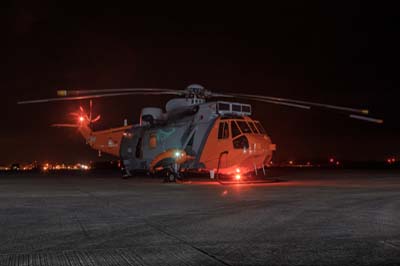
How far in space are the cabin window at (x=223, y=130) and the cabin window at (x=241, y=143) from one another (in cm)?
59

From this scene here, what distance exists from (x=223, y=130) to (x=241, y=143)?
121 centimetres

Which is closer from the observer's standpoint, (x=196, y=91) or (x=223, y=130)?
(x=223, y=130)

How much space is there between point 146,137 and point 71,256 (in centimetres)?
2168

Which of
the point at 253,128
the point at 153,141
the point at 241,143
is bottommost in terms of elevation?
the point at 241,143

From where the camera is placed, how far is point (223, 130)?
22.7m

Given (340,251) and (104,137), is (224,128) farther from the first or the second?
(340,251)

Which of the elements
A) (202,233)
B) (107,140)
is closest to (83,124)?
(107,140)

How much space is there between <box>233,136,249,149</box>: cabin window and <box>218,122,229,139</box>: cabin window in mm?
586

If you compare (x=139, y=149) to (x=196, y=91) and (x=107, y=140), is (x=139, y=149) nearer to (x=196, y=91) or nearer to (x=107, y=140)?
(x=107, y=140)

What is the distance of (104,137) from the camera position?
32719mm

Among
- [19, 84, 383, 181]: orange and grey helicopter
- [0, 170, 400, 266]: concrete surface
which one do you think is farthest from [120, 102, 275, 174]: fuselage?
[0, 170, 400, 266]: concrete surface

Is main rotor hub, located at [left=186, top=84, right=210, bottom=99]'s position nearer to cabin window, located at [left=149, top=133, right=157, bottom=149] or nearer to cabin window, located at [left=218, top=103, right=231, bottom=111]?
cabin window, located at [left=218, top=103, right=231, bottom=111]

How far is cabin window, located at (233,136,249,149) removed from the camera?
2203 centimetres

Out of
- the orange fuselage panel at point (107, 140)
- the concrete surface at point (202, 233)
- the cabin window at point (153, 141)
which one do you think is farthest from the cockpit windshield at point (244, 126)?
the concrete surface at point (202, 233)
